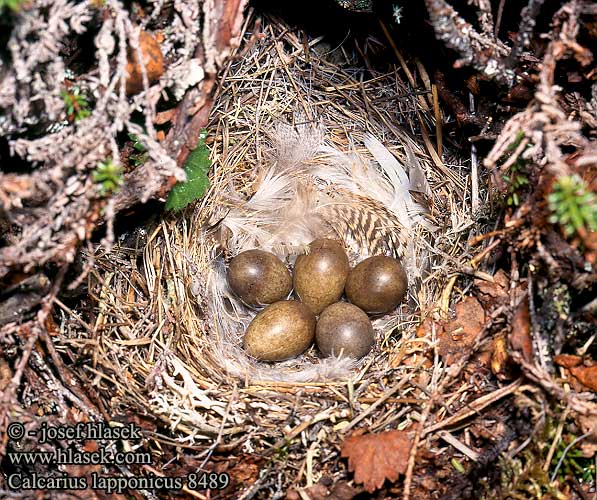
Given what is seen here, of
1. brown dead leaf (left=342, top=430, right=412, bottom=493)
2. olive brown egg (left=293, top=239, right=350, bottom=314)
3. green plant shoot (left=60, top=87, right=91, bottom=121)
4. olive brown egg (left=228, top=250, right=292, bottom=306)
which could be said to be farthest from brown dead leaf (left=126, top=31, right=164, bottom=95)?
brown dead leaf (left=342, top=430, right=412, bottom=493)

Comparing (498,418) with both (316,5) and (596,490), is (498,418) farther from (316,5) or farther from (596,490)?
(316,5)

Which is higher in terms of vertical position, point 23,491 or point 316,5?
point 316,5

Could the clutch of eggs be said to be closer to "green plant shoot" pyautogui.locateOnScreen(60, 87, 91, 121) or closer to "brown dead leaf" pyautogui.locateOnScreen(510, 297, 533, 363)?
"brown dead leaf" pyautogui.locateOnScreen(510, 297, 533, 363)

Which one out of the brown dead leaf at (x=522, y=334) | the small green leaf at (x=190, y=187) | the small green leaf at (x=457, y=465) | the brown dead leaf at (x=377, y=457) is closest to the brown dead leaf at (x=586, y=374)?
the brown dead leaf at (x=522, y=334)

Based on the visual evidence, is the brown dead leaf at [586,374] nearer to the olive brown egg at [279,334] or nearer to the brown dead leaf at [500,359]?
the brown dead leaf at [500,359]

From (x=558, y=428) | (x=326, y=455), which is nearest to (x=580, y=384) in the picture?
(x=558, y=428)
